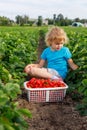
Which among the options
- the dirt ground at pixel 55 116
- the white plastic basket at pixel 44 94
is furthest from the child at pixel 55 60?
the dirt ground at pixel 55 116

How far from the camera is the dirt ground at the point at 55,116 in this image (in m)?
4.44

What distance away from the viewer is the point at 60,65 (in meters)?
6.70

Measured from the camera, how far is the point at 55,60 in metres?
6.79

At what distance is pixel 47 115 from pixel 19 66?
2444 mm

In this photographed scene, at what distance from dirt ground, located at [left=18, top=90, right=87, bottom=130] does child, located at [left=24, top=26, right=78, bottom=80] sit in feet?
3.15

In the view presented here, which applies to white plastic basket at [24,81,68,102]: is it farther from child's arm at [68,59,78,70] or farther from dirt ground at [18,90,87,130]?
child's arm at [68,59,78,70]

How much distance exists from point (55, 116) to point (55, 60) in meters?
2.09

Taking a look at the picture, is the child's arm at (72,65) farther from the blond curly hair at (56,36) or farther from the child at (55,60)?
the blond curly hair at (56,36)

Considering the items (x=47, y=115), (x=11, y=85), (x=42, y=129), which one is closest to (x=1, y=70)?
(x=47, y=115)

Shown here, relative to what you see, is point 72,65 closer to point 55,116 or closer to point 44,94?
point 44,94

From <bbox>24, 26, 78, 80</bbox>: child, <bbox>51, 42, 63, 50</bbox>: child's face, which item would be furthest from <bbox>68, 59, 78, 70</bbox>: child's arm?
<bbox>51, 42, 63, 50</bbox>: child's face

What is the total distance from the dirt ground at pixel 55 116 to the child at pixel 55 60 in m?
0.96

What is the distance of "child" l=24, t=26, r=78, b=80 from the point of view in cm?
649

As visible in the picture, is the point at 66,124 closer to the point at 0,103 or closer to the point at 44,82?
the point at 44,82
